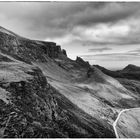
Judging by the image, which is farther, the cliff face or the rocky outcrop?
the rocky outcrop

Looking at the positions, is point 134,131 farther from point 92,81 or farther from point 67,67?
point 67,67

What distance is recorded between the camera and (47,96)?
39.2 meters

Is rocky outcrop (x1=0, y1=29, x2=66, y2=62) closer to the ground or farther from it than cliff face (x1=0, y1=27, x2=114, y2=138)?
farther from it

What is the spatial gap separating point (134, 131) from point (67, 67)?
91.1m

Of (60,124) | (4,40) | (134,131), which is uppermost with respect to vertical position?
(4,40)

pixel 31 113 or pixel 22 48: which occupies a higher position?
pixel 22 48

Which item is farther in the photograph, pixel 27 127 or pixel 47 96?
pixel 47 96

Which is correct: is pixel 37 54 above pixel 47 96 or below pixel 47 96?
above

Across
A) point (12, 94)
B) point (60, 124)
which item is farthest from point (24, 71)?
point (60, 124)

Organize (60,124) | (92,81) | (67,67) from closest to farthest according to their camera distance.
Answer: (60,124) → (92,81) → (67,67)

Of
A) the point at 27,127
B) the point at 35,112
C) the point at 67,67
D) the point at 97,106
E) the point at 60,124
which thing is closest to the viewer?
the point at 27,127

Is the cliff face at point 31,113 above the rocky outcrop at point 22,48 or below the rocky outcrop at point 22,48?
below

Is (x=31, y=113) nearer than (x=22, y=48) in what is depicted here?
Yes

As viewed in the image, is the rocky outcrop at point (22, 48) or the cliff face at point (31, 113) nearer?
the cliff face at point (31, 113)
